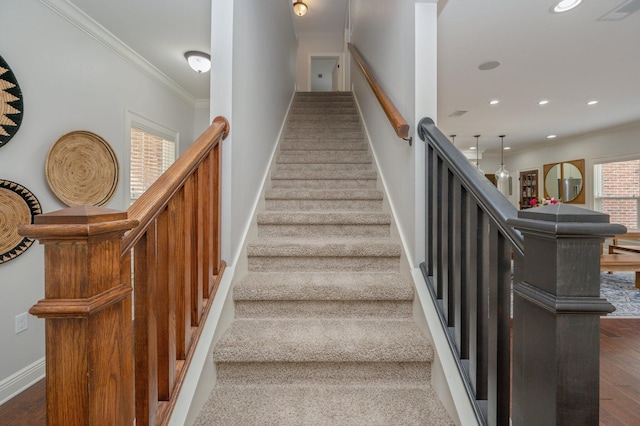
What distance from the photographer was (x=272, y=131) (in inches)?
106

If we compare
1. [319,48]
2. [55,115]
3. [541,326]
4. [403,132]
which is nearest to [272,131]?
[403,132]

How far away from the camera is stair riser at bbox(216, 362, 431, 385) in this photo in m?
1.23

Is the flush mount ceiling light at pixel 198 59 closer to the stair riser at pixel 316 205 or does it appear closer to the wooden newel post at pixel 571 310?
the stair riser at pixel 316 205

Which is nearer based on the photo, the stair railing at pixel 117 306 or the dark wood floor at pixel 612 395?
the stair railing at pixel 117 306

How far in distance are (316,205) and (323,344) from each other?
4.08ft

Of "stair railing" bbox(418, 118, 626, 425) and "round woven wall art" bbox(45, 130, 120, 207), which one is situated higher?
"round woven wall art" bbox(45, 130, 120, 207)

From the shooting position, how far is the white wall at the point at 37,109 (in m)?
1.94

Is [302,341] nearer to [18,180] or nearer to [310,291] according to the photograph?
[310,291]

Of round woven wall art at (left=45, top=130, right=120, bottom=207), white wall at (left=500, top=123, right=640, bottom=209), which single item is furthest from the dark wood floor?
white wall at (left=500, top=123, right=640, bottom=209)

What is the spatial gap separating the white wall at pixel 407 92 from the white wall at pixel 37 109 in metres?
2.59

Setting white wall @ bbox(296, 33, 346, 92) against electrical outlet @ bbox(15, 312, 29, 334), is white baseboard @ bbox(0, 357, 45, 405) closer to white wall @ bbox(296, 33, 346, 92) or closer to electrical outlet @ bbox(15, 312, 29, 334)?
electrical outlet @ bbox(15, 312, 29, 334)

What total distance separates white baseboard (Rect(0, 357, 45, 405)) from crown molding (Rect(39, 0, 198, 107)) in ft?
8.79

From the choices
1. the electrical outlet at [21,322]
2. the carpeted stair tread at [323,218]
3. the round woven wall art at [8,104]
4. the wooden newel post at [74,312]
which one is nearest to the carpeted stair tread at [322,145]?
the carpeted stair tread at [323,218]

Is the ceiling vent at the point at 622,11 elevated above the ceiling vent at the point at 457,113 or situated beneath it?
situated beneath
